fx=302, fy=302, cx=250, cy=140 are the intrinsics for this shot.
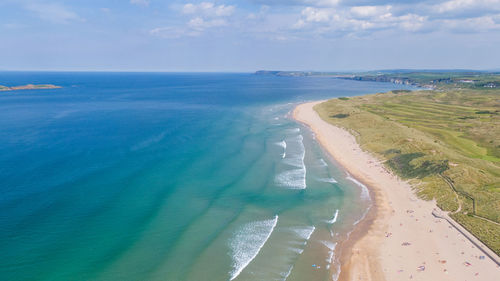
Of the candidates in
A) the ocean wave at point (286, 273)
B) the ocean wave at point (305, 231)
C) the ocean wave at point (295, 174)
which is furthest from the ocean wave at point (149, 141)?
the ocean wave at point (286, 273)

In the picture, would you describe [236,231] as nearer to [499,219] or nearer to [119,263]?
[119,263]

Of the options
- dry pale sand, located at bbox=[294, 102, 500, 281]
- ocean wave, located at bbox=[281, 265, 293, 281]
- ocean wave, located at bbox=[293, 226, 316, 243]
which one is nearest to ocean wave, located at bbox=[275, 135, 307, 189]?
dry pale sand, located at bbox=[294, 102, 500, 281]

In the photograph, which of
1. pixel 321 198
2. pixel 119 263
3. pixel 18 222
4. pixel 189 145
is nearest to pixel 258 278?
pixel 119 263

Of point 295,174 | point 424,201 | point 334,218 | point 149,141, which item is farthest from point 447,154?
point 149,141

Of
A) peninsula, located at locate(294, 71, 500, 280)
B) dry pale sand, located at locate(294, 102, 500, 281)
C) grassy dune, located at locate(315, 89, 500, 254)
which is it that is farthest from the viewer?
grassy dune, located at locate(315, 89, 500, 254)

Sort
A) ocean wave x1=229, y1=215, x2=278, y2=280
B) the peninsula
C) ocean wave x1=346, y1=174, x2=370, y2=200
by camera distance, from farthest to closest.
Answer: ocean wave x1=346, y1=174, x2=370, y2=200 → ocean wave x1=229, y1=215, x2=278, y2=280 → the peninsula

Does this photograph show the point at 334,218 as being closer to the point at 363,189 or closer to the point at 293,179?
the point at 363,189

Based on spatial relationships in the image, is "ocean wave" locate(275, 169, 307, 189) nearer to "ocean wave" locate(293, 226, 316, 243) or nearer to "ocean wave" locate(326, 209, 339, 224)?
"ocean wave" locate(326, 209, 339, 224)

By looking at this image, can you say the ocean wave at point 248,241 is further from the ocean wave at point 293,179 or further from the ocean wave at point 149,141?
the ocean wave at point 149,141
